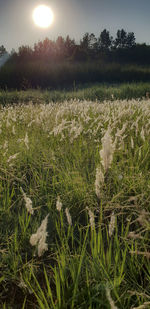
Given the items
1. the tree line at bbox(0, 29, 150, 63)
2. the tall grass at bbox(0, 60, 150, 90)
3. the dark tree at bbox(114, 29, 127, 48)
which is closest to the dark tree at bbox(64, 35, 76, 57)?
the tree line at bbox(0, 29, 150, 63)

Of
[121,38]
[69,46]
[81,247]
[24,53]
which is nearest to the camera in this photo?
[81,247]

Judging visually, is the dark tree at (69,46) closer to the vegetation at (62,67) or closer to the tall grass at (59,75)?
the vegetation at (62,67)

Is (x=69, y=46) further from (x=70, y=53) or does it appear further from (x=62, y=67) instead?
(x=62, y=67)

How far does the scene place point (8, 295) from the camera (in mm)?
1065

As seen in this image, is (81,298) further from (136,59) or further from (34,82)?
(136,59)

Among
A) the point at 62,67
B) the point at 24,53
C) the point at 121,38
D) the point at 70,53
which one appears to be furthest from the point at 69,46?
the point at 121,38

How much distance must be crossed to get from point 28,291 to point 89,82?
51.2 feet

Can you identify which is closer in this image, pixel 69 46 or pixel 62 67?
pixel 62 67

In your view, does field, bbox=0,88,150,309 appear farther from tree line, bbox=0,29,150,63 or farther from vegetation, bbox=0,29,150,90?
tree line, bbox=0,29,150,63

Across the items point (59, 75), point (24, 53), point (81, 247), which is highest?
point (24, 53)

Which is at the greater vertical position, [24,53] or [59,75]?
[24,53]

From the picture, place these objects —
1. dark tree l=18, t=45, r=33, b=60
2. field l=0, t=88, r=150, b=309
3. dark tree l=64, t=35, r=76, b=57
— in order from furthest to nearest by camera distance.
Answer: dark tree l=64, t=35, r=76, b=57, dark tree l=18, t=45, r=33, b=60, field l=0, t=88, r=150, b=309

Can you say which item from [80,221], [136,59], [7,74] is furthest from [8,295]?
[136,59]

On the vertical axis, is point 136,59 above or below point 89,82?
above
